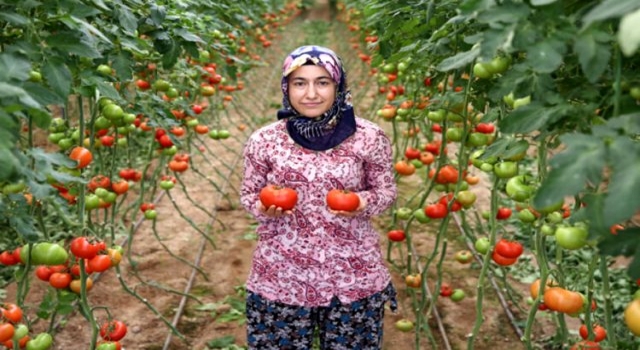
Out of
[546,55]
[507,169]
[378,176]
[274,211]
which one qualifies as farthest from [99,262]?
[546,55]

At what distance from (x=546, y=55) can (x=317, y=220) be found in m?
1.35

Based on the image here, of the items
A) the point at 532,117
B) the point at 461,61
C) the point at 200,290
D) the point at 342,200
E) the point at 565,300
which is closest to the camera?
the point at 532,117

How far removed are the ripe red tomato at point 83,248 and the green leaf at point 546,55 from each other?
1.48 meters

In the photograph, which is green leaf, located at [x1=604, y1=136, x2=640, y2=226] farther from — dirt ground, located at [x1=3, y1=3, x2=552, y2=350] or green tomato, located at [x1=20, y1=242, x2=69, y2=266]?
dirt ground, located at [x1=3, y1=3, x2=552, y2=350]

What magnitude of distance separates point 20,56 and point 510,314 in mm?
3044

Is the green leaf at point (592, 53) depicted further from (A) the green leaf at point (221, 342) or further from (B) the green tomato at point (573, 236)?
(A) the green leaf at point (221, 342)

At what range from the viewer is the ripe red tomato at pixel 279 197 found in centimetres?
213

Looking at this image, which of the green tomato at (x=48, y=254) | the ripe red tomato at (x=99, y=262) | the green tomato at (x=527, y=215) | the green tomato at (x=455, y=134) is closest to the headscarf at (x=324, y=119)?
the green tomato at (x=455, y=134)

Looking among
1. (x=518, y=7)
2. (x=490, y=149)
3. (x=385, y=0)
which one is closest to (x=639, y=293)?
(x=490, y=149)

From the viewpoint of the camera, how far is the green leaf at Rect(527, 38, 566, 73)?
106 centimetres

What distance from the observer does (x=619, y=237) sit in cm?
107

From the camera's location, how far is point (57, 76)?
1.45 metres

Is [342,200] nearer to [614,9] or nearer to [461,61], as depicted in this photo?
[461,61]

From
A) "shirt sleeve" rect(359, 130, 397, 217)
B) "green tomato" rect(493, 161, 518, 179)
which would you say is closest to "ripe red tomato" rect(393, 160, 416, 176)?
"shirt sleeve" rect(359, 130, 397, 217)
